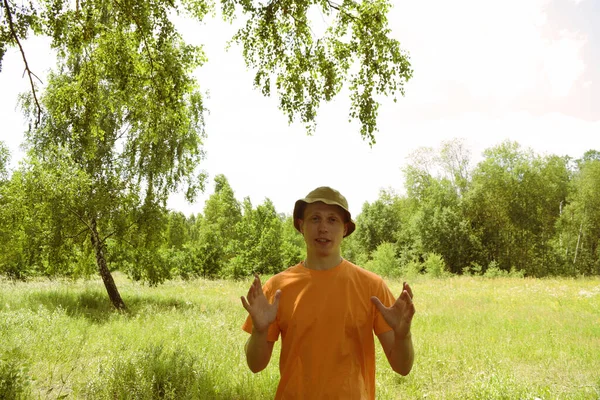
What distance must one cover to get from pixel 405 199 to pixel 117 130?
41.5 metres

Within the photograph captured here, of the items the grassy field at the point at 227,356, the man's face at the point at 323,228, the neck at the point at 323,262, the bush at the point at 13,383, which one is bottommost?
the grassy field at the point at 227,356

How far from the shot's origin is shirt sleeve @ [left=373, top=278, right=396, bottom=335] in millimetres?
2029

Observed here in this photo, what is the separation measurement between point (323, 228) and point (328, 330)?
52 centimetres

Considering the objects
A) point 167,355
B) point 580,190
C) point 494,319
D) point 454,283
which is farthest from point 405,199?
point 167,355

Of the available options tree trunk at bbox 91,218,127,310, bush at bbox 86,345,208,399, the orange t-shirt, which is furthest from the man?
tree trunk at bbox 91,218,127,310

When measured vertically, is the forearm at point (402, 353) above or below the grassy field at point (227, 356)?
above

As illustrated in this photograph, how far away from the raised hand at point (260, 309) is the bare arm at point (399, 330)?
0.52m

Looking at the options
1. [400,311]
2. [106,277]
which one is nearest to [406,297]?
[400,311]

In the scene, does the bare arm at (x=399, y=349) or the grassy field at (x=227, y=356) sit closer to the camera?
the bare arm at (x=399, y=349)

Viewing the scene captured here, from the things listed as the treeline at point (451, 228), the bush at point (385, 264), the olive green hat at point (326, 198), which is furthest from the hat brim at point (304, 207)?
the bush at point (385, 264)

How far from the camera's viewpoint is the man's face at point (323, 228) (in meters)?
2.07

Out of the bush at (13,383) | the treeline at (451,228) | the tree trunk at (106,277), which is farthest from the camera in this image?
the treeline at (451,228)

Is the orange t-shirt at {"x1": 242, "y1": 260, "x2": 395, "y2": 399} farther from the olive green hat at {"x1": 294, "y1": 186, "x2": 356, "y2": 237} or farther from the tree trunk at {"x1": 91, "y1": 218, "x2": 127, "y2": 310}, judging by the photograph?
the tree trunk at {"x1": 91, "y1": 218, "x2": 127, "y2": 310}

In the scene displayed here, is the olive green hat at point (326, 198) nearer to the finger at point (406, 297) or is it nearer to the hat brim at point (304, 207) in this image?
the hat brim at point (304, 207)
